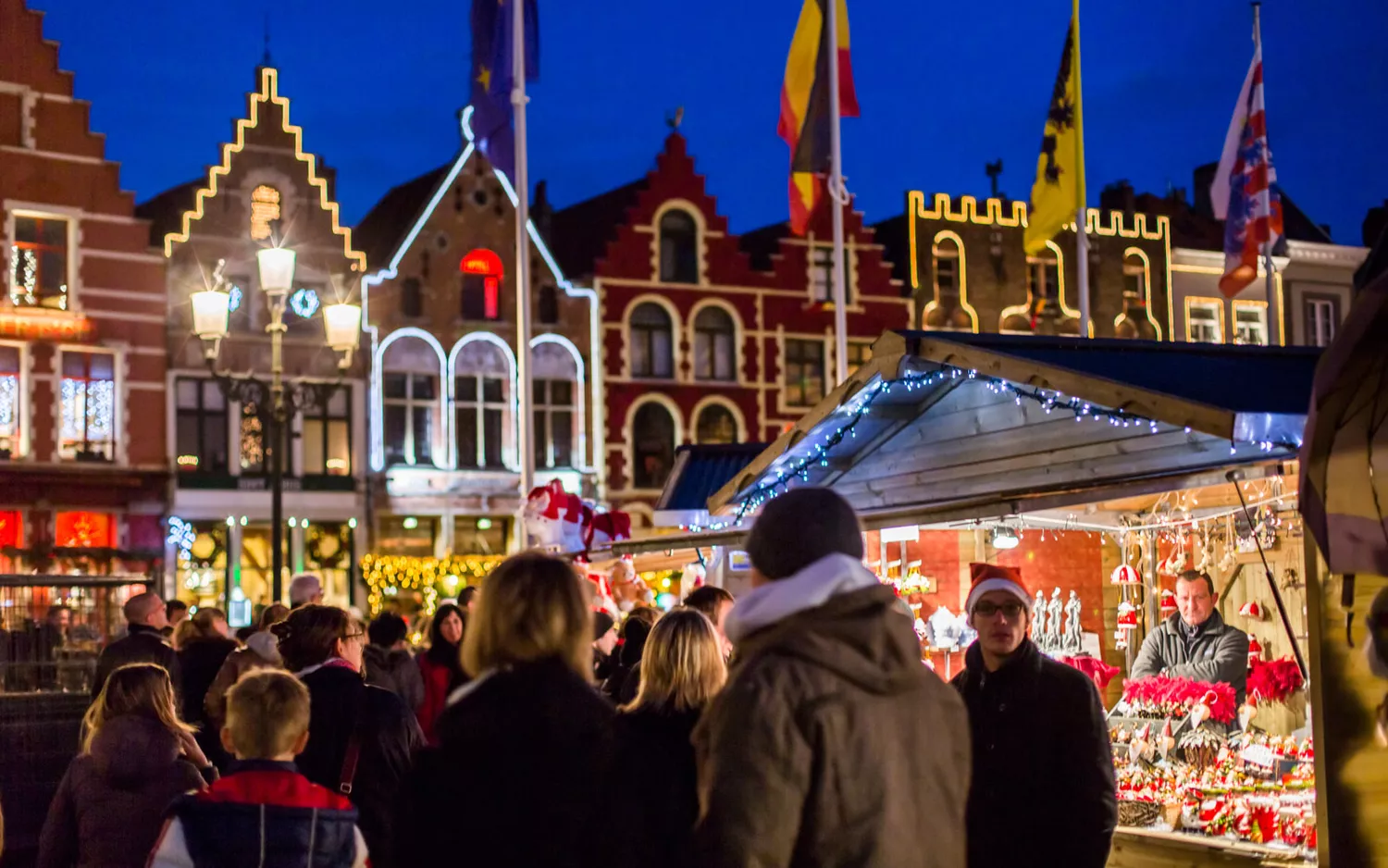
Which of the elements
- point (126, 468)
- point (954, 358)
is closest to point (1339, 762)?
point (954, 358)

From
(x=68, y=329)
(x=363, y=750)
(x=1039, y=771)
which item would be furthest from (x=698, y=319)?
(x=1039, y=771)

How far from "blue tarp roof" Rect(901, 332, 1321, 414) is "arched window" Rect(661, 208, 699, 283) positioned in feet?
84.4

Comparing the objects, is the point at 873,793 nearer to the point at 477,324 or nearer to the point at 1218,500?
the point at 1218,500

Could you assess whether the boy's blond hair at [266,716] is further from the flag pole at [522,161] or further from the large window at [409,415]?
the large window at [409,415]

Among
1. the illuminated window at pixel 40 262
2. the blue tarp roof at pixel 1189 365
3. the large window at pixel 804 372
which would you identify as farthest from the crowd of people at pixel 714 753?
the large window at pixel 804 372

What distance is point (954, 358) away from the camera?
7.54 metres

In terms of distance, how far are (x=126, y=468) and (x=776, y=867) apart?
26.3 meters

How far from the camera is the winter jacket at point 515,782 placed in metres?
3.27

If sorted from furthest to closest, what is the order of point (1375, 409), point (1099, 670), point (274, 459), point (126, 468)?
point (126, 468)
point (274, 459)
point (1099, 670)
point (1375, 409)

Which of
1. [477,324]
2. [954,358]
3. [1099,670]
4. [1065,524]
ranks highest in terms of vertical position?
[477,324]

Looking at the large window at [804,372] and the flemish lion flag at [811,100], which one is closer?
the flemish lion flag at [811,100]

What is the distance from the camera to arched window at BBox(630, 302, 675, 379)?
108 feet

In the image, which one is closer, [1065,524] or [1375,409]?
[1375,409]

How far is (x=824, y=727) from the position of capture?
10.2 feet
